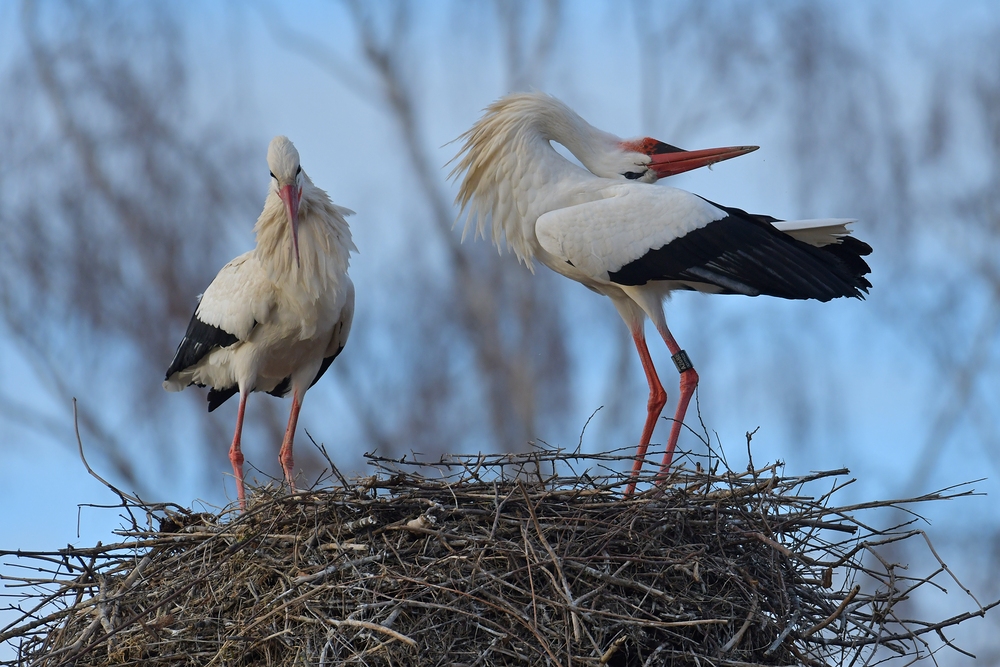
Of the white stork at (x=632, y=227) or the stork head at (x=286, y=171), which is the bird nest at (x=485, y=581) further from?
the stork head at (x=286, y=171)

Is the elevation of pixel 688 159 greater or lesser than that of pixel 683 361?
greater

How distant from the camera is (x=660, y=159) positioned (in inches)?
235

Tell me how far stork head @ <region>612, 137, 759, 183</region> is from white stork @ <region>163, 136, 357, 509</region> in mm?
1436

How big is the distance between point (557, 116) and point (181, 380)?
251cm

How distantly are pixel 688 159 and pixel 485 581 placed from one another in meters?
2.65

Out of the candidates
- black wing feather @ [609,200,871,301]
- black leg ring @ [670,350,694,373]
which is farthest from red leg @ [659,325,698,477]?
black wing feather @ [609,200,871,301]

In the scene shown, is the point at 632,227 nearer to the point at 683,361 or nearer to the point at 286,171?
the point at 683,361

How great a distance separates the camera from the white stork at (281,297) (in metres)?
6.01

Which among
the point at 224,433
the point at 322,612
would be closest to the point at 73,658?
the point at 322,612

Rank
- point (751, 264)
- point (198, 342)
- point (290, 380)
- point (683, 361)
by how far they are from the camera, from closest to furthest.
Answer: point (751, 264)
point (683, 361)
point (198, 342)
point (290, 380)

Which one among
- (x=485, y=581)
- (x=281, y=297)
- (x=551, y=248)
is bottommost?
(x=485, y=581)

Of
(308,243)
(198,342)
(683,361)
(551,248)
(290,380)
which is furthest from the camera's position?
(290,380)

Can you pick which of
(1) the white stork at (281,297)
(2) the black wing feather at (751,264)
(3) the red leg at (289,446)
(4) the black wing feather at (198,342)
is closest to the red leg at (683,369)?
(2) the black wing feather at (751,264)

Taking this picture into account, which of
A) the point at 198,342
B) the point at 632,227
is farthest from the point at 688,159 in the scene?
the point at 198,342
